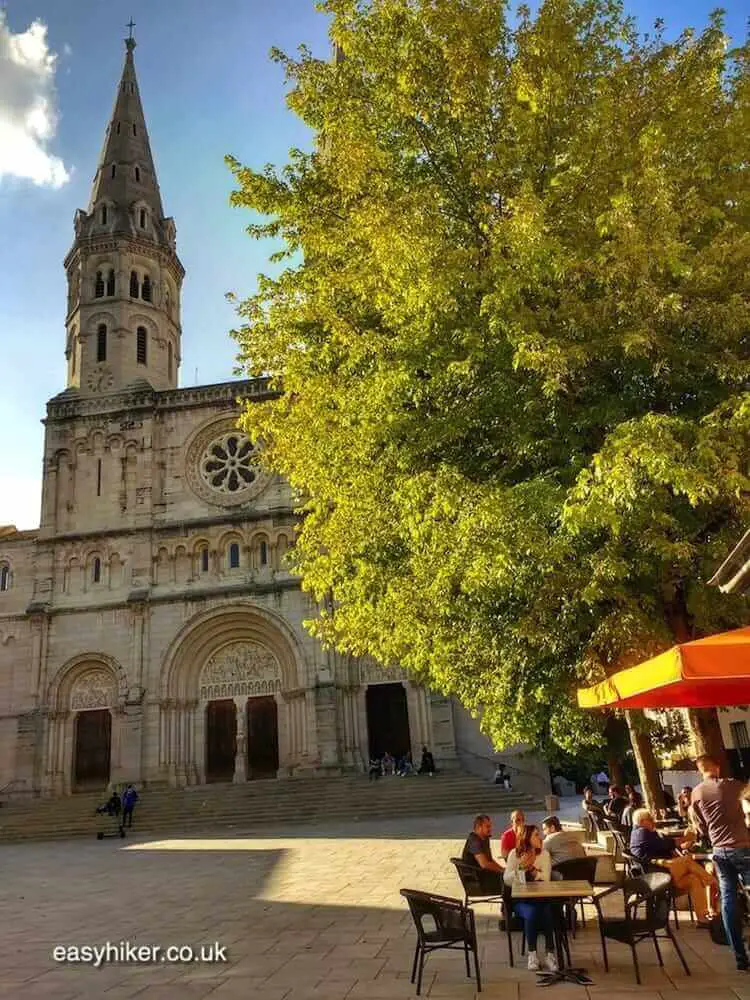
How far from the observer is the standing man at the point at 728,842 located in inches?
252

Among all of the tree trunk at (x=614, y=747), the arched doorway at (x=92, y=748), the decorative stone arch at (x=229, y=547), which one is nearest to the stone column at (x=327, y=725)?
the decorative stone arch at (x=229, y=547)

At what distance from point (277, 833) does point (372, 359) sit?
17.1 m

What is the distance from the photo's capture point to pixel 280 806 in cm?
2648

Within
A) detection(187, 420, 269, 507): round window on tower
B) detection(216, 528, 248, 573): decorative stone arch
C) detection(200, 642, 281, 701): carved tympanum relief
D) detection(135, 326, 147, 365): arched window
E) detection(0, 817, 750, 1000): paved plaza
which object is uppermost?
detection(135, 326, 147, 365): arched window

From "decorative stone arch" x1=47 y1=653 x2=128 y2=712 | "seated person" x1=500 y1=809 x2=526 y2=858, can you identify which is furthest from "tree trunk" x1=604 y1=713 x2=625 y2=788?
"decorative stone arch" x1=47 y1=653 x2=128 y2=712

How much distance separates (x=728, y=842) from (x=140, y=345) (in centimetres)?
3721

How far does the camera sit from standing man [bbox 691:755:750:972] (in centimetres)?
639

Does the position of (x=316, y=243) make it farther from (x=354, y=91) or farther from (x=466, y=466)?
(x=466, y=466)

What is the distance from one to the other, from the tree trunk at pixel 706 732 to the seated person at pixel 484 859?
305cm

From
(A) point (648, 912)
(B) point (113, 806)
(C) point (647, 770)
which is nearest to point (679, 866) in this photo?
(A) point (648, 912)

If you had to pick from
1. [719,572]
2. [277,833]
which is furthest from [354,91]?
[277,833]

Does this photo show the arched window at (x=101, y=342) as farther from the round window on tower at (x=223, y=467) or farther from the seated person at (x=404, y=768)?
the seated person at (x=404, y=768)

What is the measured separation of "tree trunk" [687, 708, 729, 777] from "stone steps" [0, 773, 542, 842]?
15235 millimetres

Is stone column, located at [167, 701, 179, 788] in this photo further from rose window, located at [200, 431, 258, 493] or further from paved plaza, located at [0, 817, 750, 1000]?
paved plaza, located at [0, 817, 750, 1000]
